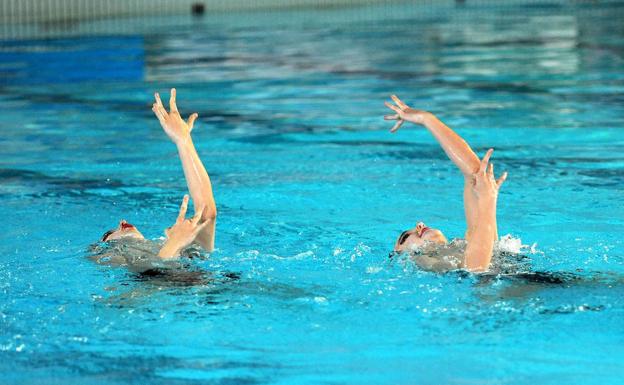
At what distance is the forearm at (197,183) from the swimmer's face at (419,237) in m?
0.84

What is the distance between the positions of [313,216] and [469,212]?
1750mm

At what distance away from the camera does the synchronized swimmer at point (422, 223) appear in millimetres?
4254

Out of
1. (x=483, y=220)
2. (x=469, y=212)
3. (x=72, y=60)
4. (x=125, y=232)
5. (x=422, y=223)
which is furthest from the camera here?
(x=72, y=60)

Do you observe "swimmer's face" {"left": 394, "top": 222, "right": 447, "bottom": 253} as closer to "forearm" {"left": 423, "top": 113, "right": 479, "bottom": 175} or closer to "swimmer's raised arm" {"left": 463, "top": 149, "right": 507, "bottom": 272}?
"swimmer's raised arm" {"left": 463, "top": 149, "right": 507, "bottom": 272}

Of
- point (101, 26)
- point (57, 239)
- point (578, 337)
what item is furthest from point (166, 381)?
point (101, 26)

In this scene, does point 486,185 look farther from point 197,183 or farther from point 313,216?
point 313,216

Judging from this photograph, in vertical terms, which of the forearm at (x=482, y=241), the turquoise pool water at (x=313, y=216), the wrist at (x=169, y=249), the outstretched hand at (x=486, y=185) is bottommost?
the turquoise pool water at (x=313, y=216)

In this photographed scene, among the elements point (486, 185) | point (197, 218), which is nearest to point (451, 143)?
point (486, 185)

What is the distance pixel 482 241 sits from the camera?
14.1 ft

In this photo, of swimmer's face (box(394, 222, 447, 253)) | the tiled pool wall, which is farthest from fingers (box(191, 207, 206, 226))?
the tiled pool wall

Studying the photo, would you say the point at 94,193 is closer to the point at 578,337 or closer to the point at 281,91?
the point at 578,337

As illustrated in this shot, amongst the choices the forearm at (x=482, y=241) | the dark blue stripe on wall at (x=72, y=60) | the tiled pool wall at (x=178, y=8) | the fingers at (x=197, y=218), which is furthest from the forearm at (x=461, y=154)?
the tiled pool wall at (x=178, y=8)

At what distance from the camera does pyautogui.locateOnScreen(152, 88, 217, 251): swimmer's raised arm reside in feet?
15.4

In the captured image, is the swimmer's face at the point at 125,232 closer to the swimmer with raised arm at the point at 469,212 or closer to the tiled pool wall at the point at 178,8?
the swimmer with raised arm at the point at 469,212
